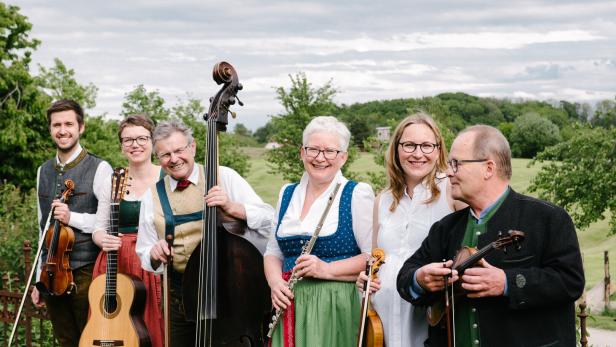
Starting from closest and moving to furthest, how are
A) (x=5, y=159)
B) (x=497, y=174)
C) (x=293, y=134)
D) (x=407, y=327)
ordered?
1. (x=497, y=174)
2. (x=407, y=327)
3. (x=293, y=134)
4. (x=5, y=159)

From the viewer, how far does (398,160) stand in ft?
13.6

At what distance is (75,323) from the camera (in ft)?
18.5

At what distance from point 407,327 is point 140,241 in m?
1.83

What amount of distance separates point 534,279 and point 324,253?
1.32 meters

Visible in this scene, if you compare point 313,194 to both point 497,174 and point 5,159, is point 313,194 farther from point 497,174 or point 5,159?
point 5,159

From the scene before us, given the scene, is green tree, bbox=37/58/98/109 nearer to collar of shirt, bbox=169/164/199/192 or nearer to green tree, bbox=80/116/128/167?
green tree, bbox=80/116/128/167

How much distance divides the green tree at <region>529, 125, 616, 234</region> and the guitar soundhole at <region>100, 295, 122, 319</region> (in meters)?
14.3

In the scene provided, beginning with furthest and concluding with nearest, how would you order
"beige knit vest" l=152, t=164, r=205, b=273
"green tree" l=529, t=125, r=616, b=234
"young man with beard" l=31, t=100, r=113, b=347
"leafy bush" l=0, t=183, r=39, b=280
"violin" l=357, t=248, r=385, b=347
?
"green tree" l=529, t=125, r=616, b=234 → "leafy bush" l=0, t=183, r=39, b=280 → "young man with beard" l=31, t=100, r=113, b=347 → "beige knit vest" l=152, t=164, r=205, b=273 → "violin" l=357, t=248, r=385, b=347

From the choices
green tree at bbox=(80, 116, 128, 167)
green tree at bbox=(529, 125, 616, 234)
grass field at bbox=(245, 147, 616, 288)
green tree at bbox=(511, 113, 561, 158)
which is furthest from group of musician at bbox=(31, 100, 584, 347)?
green tree at bbox=(511, 113, 561, 158)

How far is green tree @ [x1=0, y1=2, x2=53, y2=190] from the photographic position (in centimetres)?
2941

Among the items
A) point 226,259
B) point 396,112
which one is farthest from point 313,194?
point 396,112

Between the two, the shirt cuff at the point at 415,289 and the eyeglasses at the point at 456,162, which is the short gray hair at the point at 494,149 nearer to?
the eyeglasses at the point at 456,162

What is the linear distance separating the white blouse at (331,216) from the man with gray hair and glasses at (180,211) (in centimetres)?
44

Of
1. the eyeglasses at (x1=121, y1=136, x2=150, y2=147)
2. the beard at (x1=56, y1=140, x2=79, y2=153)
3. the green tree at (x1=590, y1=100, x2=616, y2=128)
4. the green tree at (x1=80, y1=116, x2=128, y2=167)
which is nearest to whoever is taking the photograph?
the eyeglasses at (x1=121, y1=136, x2=150, y2=147)
